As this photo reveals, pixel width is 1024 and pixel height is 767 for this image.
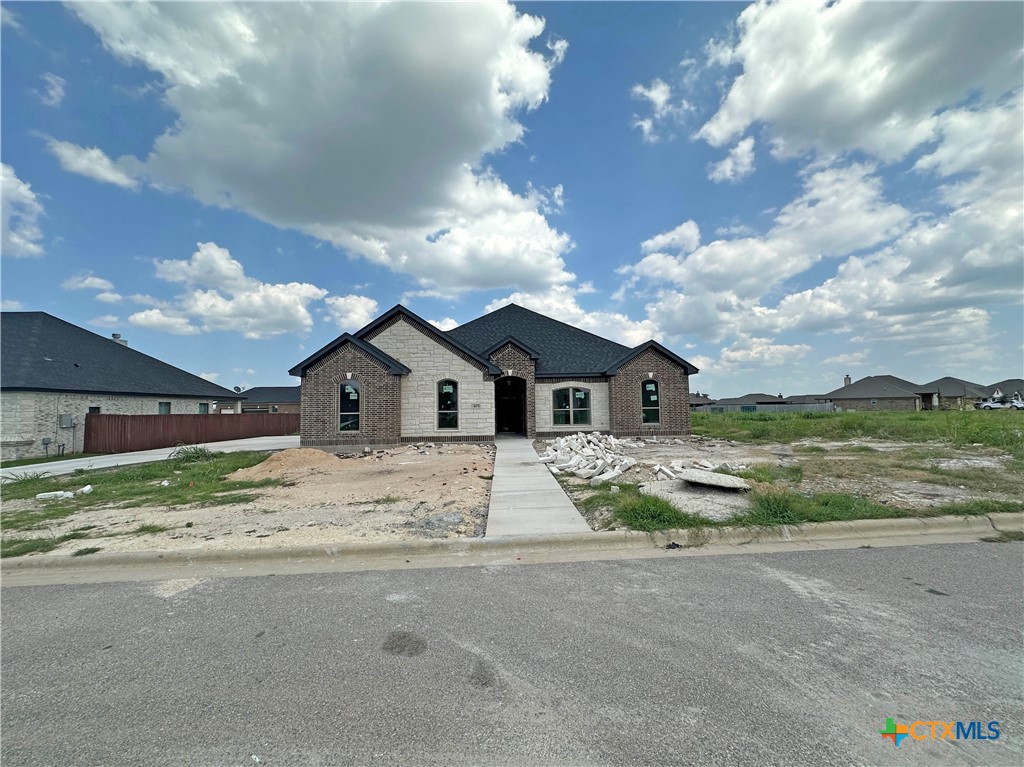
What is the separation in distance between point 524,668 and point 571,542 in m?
2.79

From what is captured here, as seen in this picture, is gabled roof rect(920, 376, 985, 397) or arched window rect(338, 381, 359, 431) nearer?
arched window rect(338, 381, 359, 431)

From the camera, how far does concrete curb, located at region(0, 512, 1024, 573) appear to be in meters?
5.59

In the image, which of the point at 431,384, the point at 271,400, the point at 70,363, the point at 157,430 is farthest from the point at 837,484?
the point at 271,400

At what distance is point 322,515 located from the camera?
7.48 meters

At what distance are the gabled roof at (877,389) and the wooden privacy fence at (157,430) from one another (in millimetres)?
81836

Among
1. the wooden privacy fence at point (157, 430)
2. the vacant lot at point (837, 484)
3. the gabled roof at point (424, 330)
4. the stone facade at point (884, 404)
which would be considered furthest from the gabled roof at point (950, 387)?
the wooden privacy fence at point (157, 430)

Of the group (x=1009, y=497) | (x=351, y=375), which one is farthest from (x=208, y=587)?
(x=351, y=375)

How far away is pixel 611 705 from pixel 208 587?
173 inches

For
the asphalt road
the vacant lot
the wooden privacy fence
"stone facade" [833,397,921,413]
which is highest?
"stone facade" [833,397,921,413]

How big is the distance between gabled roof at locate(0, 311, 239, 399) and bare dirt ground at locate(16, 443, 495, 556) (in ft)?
56.5

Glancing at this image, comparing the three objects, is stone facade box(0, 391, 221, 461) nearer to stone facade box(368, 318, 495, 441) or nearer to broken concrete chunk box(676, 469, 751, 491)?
stone facade box(368, 318, 495, 441)

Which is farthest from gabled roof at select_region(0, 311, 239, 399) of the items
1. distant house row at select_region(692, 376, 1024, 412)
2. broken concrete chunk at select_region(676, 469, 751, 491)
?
distant house row at select_region(692, 376, 1024, 412)

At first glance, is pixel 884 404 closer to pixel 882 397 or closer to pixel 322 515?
pixel 882 397

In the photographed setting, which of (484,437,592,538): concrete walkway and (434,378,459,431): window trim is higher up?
(434,378,459,431): window trim
